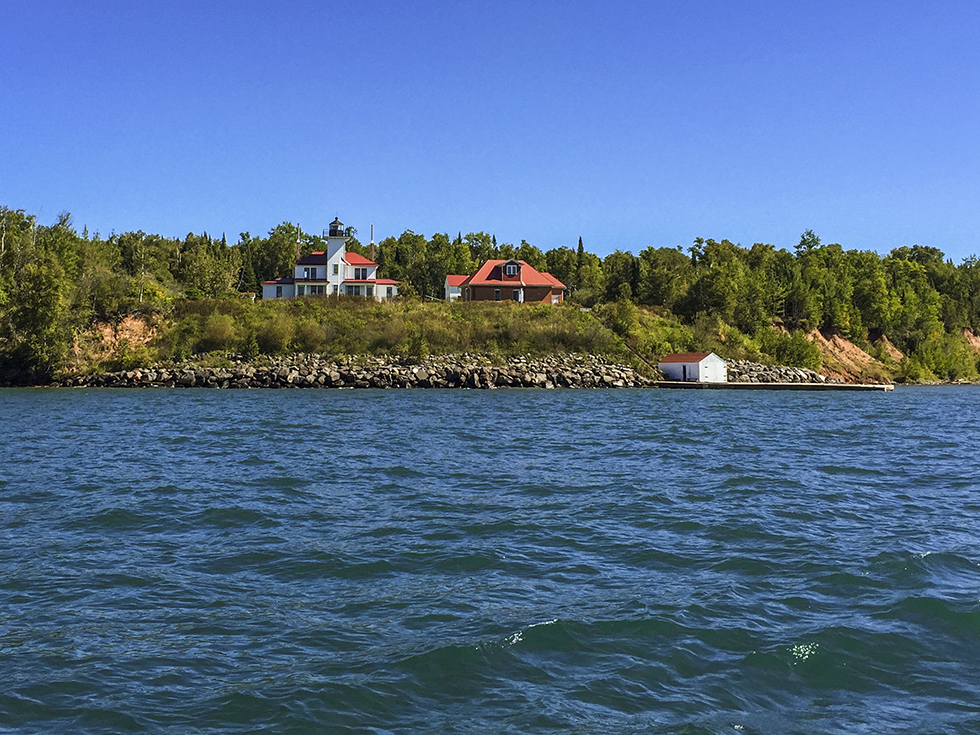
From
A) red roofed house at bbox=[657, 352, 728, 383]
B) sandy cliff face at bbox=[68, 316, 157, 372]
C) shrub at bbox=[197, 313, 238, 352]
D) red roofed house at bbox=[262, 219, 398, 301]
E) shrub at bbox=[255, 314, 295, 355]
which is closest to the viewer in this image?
sandy cliff face at bbox=[68, 316, 157, 372]

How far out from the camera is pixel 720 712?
799 cm

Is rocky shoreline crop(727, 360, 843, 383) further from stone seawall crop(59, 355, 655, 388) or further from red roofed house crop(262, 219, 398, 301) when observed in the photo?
red roofed house crop(262, 219, 398, 301)

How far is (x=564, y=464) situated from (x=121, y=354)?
54.9m

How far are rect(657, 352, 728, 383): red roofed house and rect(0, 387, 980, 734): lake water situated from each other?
157 ft

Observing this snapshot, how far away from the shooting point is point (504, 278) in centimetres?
9219

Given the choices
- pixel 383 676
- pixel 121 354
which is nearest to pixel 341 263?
pixel 121 354

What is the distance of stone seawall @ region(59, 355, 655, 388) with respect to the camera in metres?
65.2

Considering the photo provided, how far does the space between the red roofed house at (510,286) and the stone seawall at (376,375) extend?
19.4 meters

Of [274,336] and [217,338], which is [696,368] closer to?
[274,336]

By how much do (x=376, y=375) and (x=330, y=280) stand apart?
27.1 metres

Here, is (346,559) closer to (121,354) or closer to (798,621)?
(798,621)

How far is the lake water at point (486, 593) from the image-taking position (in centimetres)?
812

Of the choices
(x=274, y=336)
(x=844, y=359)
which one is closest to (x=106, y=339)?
(x=274, y=336)

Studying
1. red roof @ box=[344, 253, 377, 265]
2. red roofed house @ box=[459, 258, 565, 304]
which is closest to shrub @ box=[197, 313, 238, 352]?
red roof @ box=[344, 253, 377, 265]
